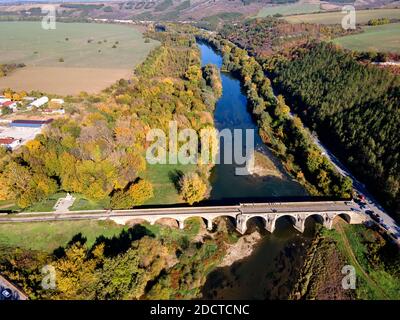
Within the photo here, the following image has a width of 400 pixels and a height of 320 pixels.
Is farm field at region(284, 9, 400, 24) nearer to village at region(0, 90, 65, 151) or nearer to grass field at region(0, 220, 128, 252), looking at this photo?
village at region(0, 90, 65, 151)

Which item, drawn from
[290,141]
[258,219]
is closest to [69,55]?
[290,141]

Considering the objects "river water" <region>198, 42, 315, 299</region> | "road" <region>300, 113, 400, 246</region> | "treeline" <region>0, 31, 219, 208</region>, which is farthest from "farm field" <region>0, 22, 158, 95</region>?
"road" <region>300, 113, 400, 246</region>

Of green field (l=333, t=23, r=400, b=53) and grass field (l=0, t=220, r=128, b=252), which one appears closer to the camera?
grass field (l=0, t=220, r=128, b=252)

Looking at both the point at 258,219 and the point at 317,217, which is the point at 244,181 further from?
the point at 317,217

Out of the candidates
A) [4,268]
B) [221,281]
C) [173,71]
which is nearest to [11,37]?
[173,71]

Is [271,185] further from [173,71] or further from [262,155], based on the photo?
[173,71]

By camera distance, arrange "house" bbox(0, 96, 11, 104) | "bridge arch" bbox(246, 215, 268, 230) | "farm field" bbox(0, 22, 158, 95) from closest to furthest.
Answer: "bridge arch" bbox(246, 215, 268, 230) → "house" bbox(0, 96, 11, 104) → "farm field" bbox(0, 22, 158, 95)
